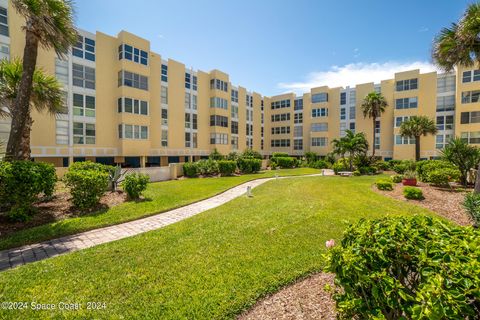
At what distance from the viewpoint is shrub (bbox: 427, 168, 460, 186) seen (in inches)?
551

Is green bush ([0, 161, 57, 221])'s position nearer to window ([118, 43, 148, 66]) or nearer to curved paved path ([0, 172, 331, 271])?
curved paved path ([0, 172, 331, 271])

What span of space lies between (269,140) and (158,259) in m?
47.0

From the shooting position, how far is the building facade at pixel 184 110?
71.2ft

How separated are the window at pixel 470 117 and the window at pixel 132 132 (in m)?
43.4

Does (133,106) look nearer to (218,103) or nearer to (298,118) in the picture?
(218,103)

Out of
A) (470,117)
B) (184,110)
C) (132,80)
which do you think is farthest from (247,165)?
(470,117)

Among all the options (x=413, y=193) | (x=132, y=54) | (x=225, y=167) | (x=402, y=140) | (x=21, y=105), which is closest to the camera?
(x=21, y=105)

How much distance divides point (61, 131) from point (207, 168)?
14556 millimetres

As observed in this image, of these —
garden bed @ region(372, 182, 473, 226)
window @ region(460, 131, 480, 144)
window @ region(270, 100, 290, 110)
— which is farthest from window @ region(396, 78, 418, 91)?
garden bed @ region(372, 182, 473, 226)

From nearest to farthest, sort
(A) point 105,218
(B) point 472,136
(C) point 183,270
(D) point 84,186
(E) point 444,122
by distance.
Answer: (C) point 183,270, (A) point 105,218, (D) point 84,186, (B) point 472,136, (E) point 444,122

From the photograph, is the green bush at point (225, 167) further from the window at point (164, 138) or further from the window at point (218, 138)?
the window at point (218, 138)

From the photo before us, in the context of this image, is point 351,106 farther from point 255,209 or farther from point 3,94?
point 3,94

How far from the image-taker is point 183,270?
16.6 ft

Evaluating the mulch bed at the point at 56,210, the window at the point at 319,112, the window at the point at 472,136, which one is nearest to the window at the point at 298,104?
the window at the point at 319,112
